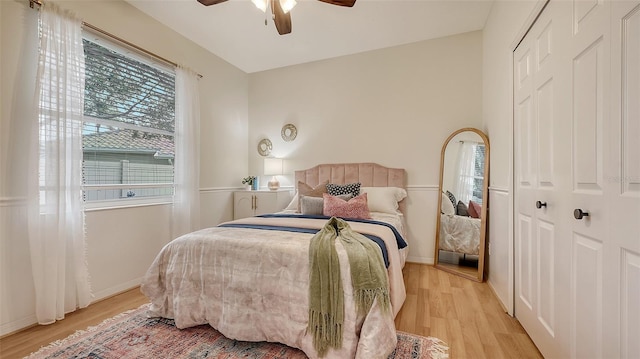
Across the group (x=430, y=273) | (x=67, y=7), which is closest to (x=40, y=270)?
(x=67, y=7)

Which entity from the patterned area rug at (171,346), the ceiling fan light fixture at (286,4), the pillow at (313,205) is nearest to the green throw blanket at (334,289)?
the patterned area rug at (171,346)

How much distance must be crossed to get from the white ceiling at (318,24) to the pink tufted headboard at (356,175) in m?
1.60

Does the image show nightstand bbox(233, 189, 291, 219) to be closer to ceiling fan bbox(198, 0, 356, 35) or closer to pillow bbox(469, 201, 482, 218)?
ceiling fan bbox(198, 0, 356, 35)

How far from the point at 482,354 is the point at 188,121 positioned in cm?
344

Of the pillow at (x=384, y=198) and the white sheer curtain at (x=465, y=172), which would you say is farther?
the pillow at (x=384, y=198)

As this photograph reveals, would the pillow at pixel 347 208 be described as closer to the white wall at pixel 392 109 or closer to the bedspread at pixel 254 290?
the bedspread at pixel 254 290

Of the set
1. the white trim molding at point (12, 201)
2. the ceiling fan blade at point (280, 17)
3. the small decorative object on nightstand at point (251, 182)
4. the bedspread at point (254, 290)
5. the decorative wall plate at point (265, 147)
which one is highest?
the ceiling fan blade at point (280, 17)

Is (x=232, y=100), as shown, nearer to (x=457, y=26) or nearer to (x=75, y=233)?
(x=75, y=233)

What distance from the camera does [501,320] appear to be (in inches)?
75.6

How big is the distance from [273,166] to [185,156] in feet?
4.13

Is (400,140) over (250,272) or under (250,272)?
over

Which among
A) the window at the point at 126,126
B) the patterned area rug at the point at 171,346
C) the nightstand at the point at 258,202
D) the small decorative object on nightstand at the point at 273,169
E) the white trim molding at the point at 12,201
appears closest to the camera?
the patterned area rug at the point at 171,346

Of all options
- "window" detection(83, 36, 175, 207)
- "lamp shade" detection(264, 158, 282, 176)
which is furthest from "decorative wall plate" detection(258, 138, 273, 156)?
"window" detection(83, 36, 175, 207)

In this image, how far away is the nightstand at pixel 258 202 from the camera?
3.67m
